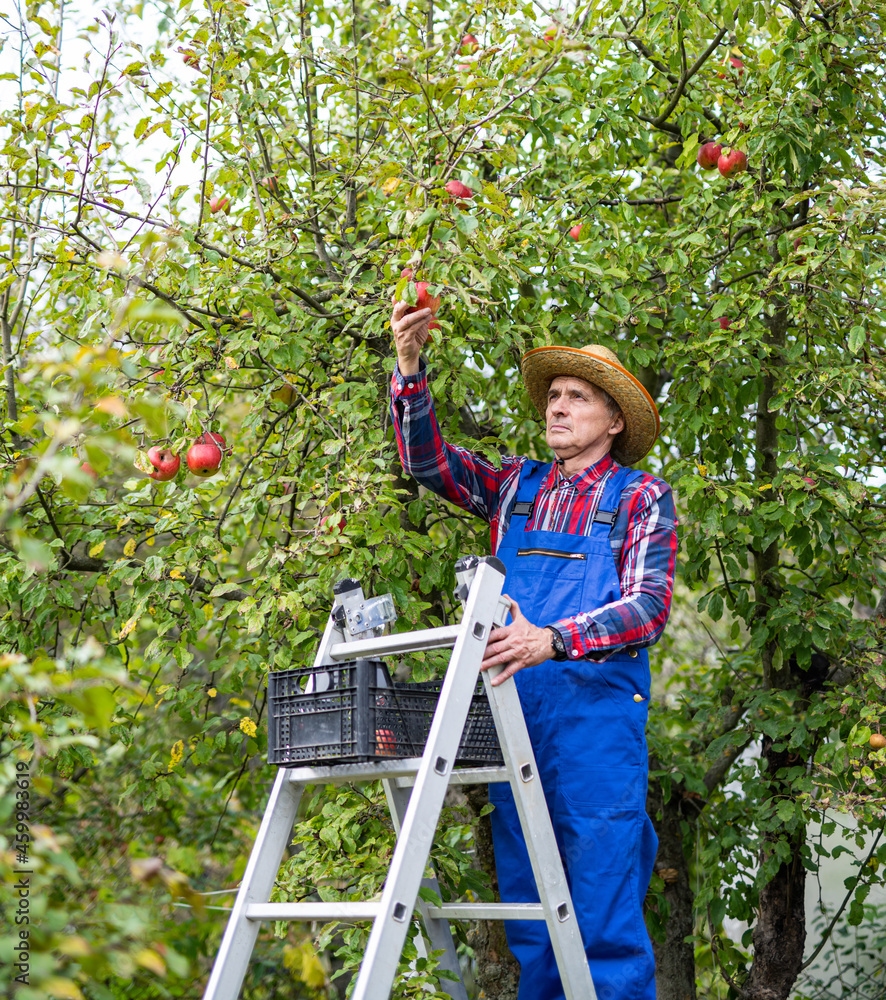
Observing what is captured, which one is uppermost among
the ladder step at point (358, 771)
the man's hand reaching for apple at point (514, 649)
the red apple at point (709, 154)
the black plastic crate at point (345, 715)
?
the red apple at point (709, 154)

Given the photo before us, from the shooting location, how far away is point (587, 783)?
2383 millimetres

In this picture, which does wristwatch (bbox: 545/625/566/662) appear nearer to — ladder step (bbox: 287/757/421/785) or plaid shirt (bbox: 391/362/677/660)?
plaid shirt (bbox: 391/362/677/660)

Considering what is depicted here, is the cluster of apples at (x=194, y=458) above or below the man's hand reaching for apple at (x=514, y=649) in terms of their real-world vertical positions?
above

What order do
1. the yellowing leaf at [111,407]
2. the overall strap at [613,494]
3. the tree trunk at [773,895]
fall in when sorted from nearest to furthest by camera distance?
the yellowing leaf at [111,407], the overall strap at [613,494], the tree trunk at [773,895]

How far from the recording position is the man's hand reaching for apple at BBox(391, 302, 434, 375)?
8.11 ft

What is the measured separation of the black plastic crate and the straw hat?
1.07m

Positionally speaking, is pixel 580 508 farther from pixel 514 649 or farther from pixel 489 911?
pixel 489 911

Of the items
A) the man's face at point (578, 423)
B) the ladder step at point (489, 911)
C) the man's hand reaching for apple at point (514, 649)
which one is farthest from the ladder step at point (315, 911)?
the man's face at point (578, 423)

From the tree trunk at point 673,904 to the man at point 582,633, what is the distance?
153 centimetres

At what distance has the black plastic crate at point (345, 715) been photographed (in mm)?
1979

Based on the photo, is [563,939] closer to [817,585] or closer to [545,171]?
[817,585]

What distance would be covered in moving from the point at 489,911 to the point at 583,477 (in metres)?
1.11

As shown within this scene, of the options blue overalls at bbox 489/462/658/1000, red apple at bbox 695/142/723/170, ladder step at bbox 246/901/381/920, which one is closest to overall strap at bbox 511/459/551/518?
blue overalls at bbox 489/462/658/1000

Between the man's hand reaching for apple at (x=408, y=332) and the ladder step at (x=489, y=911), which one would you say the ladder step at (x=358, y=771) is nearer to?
the ladder step at (x=489, y=911)
